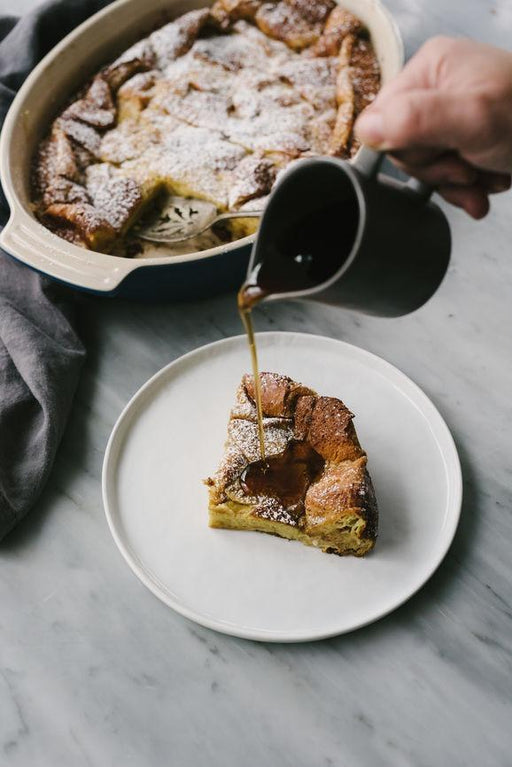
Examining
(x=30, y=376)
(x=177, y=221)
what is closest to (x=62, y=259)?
(x=30, y=376)

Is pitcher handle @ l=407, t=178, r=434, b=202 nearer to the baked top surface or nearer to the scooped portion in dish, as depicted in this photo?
the baked top surface

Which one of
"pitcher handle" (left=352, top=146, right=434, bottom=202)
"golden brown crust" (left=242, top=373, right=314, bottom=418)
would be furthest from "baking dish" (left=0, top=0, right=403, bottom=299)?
"pitcher handle" (left=352, top=146, right=434, bottom=202)

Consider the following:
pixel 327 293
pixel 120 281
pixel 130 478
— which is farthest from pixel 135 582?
pixel 327 293

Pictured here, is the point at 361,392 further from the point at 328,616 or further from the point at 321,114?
the point at 321,114

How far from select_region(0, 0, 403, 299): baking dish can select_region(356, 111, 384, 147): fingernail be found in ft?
1.87

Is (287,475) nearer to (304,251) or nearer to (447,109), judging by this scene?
(304,251)

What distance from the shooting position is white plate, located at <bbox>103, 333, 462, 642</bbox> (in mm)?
1281

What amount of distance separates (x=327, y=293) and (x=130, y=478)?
65 cm

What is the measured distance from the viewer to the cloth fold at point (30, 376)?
1471 mm

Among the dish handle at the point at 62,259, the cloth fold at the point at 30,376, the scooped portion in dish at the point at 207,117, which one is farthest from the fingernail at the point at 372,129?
the cloth fold at the point at 30,376

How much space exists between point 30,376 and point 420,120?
959 mm

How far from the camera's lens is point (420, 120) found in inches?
37.8

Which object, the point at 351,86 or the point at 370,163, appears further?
the point at 351,86

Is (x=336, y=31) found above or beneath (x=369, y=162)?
beneath
